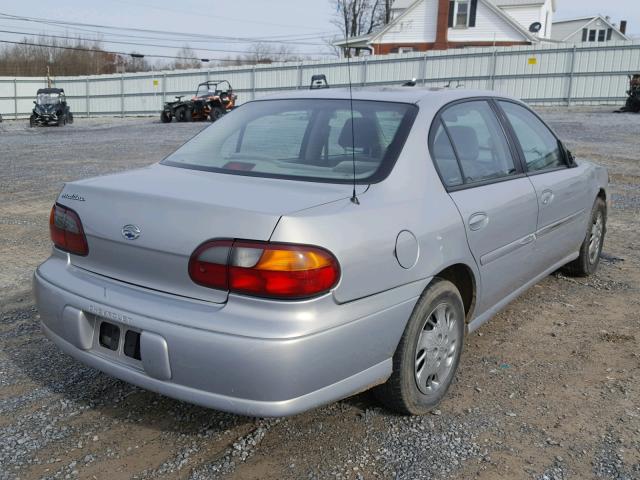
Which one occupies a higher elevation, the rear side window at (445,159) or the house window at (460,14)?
the house window at (460,14)

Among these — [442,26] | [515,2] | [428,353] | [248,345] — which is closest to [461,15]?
[442,26]

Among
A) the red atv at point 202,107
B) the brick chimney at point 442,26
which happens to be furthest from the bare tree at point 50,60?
the brick chimney at point 442,26

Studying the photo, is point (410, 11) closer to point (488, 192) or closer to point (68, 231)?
point (488, 192)

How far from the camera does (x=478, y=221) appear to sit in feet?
10.2

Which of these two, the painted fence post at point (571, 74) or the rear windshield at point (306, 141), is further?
the painted fence post at point (571, 74)

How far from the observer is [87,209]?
270cm

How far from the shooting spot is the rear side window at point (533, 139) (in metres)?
3.93

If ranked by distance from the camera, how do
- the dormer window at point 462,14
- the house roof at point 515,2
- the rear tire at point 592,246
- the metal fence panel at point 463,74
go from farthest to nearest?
the house roof at point 515,2 → the dormer window at point 462,14 → the metal fence panel at point 463,74 → the rear tire at point 592,246

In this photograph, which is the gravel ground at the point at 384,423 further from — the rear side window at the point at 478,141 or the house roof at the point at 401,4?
the house roof at the point at 401,4

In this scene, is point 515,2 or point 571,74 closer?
point 571,74

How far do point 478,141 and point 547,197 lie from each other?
0.75 meters

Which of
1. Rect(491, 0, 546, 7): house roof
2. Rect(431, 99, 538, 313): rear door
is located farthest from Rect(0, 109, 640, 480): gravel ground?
Rect(491, 0, 546, 7): house roof

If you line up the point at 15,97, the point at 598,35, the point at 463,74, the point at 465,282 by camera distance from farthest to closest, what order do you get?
the point at 598,35
the point at 15,97
the point at 463,74
the point at 465,282

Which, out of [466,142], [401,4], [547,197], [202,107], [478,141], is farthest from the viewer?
[401,4]
